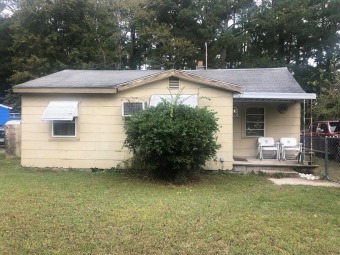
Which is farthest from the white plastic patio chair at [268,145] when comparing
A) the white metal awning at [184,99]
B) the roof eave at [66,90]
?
the roof eave at [66,90]

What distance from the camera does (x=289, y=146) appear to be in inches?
430

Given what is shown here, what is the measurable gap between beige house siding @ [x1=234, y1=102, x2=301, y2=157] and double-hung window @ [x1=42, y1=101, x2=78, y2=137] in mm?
5541

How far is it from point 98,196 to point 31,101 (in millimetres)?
4869

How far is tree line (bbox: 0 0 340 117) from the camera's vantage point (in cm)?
2641

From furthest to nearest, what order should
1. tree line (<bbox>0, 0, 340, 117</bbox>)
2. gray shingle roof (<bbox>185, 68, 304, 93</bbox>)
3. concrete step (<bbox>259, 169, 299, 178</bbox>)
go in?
tree line (<bbox>0, 0, 340, 117</bbox>) → gray shingle roof (<bbox>185, 68, 304, 93</bbox>) → concrete step (<bbox>259, 169, 299, 178</bbox>)

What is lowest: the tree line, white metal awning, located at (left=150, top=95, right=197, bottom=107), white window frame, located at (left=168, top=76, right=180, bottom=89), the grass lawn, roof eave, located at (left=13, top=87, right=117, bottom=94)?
the grass lawn

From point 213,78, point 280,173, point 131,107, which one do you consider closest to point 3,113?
point 131,107

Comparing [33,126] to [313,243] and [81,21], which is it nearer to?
[313,243]

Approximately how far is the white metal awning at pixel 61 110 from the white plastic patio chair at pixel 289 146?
264 inches

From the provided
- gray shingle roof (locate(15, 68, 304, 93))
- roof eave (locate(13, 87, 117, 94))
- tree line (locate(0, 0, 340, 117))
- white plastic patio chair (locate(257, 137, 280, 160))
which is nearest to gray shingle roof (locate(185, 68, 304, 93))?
gray shingle roof (locate(15, 68, 304, 93))

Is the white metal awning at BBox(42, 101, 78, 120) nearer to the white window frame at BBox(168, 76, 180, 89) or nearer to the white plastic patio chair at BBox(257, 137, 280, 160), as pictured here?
the white window frame at BBox(168, 76, 180, 89)

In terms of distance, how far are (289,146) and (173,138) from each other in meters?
5.03

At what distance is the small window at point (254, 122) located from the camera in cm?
1174

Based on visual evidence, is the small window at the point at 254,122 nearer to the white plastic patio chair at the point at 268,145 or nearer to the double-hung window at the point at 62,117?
the white plastic patio chair at the point at 268,145
